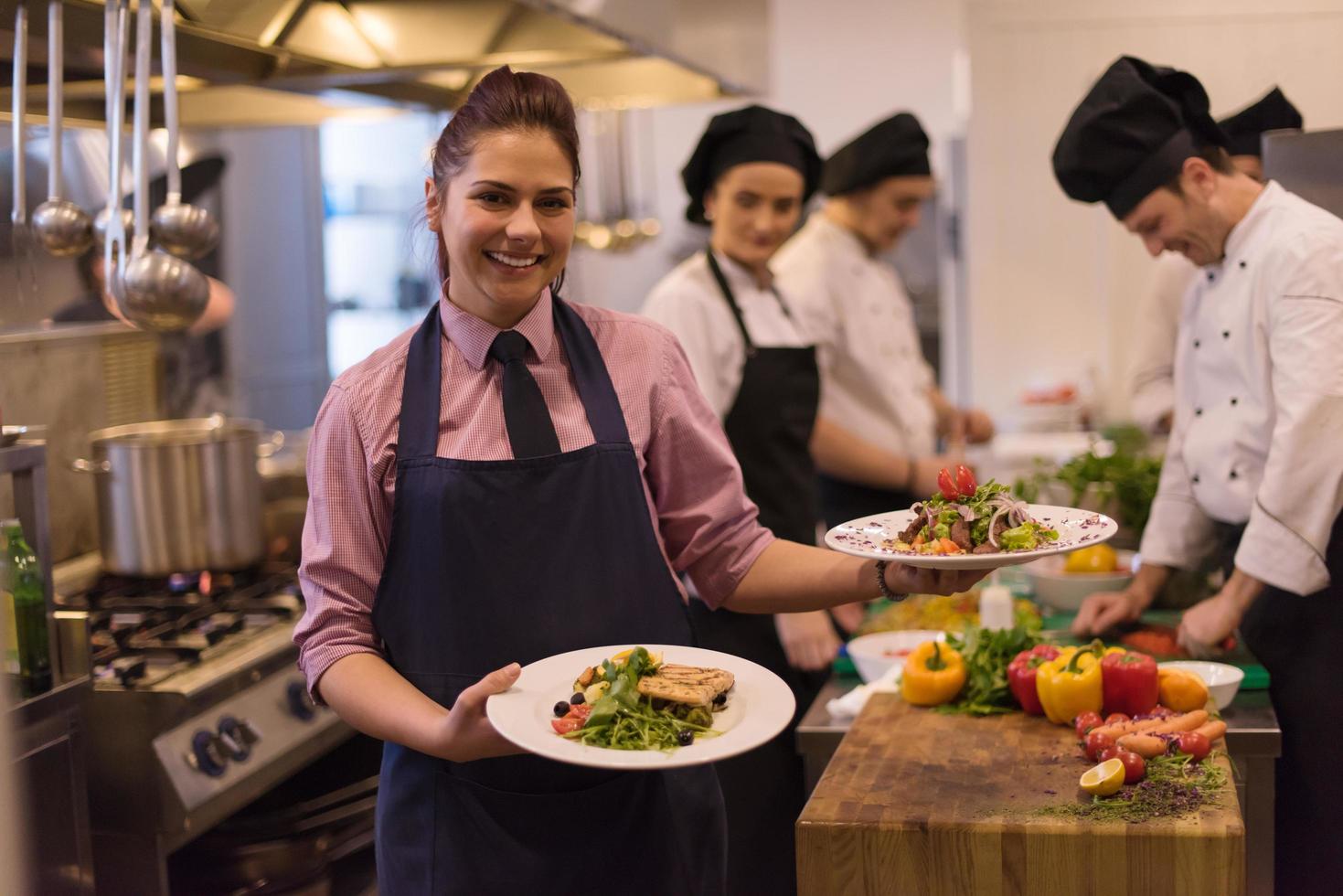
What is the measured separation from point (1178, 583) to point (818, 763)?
878mm

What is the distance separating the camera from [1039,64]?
489 centimetres

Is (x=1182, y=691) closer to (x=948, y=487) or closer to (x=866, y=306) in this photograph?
(x=948, y=487)

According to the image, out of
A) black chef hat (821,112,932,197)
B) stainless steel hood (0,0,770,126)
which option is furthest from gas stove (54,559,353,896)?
black chef hat (821,112,932,197)

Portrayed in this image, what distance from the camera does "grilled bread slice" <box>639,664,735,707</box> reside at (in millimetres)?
1438

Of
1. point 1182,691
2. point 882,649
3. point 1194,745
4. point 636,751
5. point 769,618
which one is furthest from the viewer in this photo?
point 769,618

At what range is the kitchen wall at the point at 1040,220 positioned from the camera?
15.9ft

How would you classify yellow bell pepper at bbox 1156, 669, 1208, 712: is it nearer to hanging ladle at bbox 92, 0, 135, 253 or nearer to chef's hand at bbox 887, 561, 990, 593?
chef's hand at bbox 887, 561, 990, 593

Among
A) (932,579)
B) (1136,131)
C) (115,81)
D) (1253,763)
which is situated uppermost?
(115,81)

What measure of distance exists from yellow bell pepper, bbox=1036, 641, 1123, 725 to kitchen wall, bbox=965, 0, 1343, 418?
3.02 m

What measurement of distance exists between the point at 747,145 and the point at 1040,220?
7.78 feet

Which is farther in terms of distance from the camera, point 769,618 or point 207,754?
point 769,618

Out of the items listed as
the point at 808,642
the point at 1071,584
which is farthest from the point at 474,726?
the point at 1071,584

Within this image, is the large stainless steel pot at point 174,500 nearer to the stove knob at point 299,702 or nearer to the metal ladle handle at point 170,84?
the stove knob at point 299,702

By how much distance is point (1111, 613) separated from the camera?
2.56m
